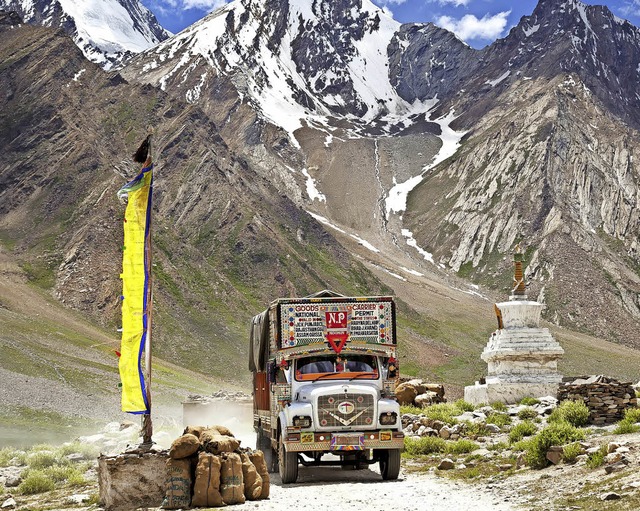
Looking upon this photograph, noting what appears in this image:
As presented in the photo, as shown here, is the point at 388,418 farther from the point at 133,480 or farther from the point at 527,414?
the point at 527,414

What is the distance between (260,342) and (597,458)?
928cm

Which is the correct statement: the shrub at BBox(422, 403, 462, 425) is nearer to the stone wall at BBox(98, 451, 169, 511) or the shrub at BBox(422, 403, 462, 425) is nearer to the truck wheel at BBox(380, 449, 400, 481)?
the truck wheel at BBox(380, 449, 400, 481)

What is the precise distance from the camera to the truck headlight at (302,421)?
18.0 m

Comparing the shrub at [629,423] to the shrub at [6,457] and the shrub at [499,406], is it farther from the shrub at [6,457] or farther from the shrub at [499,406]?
the shrub at [6,457]

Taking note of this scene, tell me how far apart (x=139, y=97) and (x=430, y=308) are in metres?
60.6

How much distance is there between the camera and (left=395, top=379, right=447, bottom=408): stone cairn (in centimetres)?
3082

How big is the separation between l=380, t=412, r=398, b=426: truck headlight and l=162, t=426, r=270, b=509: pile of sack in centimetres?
326

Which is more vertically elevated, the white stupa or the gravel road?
the white stupa

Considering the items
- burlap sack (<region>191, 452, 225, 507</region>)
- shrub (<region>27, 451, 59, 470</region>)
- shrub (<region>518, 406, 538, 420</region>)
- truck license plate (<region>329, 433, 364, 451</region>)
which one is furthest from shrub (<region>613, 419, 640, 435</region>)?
shrub (<region>27, 451, 59, 470</region>)

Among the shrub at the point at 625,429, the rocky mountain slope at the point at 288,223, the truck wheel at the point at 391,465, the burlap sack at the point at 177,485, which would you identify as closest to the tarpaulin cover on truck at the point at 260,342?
the truck wheel at the point at 391,465

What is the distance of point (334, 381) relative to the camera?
736 inches

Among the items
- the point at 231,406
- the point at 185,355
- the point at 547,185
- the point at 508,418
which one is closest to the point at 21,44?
the point at 185,355

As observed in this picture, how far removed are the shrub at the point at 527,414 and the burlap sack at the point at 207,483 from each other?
11.5 meters

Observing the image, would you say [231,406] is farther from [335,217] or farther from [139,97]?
[335,217]
